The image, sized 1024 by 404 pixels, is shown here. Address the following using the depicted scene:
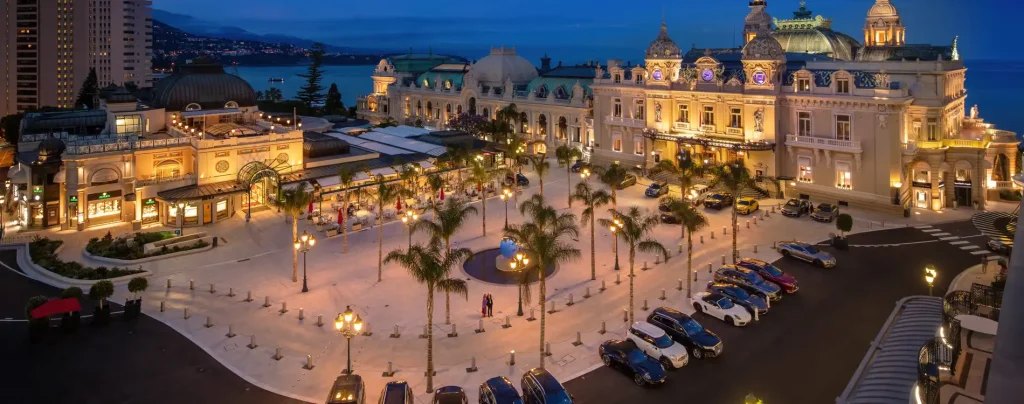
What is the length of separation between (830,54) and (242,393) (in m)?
70.4

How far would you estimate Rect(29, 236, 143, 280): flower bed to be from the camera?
37.9 m

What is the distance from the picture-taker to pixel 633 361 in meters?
25.5

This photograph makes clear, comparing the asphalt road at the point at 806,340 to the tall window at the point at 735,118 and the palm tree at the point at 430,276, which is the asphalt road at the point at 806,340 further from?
the tall window at the point at 735,118

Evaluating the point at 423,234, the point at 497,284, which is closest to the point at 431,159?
the point at 423,234

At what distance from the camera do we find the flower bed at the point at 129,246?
137 ft

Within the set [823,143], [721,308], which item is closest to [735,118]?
[823,143]

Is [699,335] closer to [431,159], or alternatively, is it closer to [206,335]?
[206,335]

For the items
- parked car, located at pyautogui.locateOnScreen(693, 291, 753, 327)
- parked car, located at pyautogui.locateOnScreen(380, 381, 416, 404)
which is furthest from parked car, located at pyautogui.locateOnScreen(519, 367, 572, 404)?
parked car, located at pyautogui.locateOnScreen(693, 291, 753, 327)

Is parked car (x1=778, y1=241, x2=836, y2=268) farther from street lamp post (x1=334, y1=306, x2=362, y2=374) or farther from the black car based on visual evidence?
street lamp post (x1=334, y1=306, x2=362, y2=374)

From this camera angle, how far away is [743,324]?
30.5 m

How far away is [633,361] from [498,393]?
6.18 m

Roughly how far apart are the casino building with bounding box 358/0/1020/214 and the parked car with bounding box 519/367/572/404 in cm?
4257

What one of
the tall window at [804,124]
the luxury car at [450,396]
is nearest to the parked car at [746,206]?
the tall window at [804,124]

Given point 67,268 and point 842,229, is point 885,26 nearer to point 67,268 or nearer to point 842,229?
point 842,229
